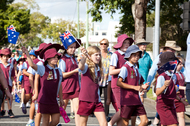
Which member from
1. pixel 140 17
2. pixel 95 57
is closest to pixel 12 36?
pixel 95 57

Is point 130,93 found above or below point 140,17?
below

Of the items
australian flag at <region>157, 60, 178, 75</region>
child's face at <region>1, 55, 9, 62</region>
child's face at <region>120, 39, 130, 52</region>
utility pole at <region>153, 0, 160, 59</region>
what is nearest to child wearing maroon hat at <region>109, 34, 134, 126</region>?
child's face at <region>120, 39, 130, 52</region>

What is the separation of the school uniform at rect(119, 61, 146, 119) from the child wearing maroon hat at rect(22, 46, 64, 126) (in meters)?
1.14

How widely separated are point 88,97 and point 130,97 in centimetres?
68

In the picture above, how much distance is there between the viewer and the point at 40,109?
578cm

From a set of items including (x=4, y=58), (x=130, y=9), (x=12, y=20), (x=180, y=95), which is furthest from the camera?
(x=12, y=20)

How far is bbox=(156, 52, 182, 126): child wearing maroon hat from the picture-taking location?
18.5 feet

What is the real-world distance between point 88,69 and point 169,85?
1.41m

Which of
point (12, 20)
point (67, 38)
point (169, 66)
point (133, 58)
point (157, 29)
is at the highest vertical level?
point (12, 20)

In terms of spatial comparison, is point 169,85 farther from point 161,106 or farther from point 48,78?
point 48,78

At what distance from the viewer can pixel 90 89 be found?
18.4 feet

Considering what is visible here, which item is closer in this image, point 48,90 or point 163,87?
point 163,87

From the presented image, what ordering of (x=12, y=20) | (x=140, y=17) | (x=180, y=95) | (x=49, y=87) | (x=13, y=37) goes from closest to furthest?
(x=49, y=87)
(x=13, y=37)
(x=180, y=95)
(x=140, y=17)
(x=12, y=20)

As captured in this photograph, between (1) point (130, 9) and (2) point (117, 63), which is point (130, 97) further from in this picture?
(1) point (130, 9)
